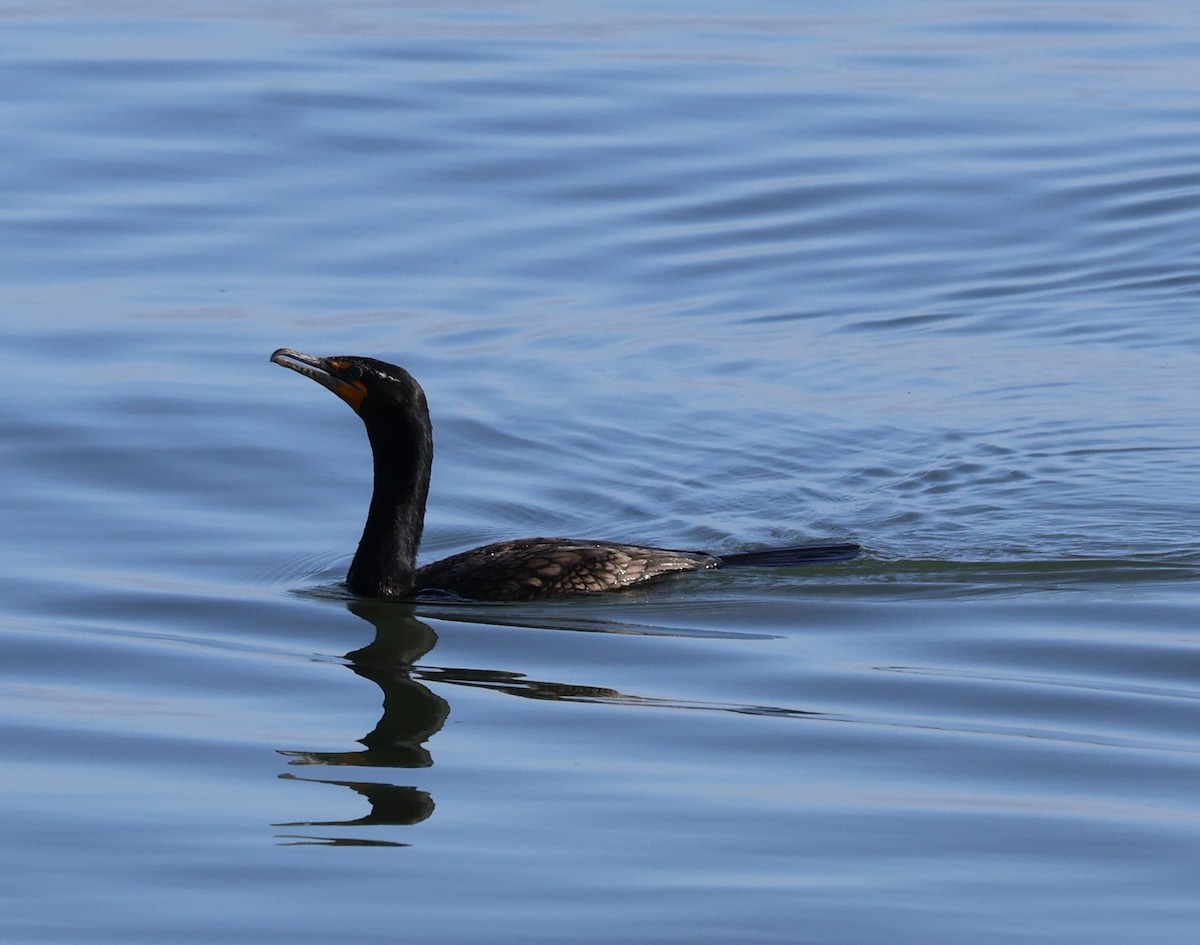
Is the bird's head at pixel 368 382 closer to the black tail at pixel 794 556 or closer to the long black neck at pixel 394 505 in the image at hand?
the long black neck at pixel 394 505

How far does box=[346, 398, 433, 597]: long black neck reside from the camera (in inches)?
399

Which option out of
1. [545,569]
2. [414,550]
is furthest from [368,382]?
[545,569]

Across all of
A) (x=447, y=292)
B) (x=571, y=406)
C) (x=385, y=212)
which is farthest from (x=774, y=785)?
(x=385, y=212)

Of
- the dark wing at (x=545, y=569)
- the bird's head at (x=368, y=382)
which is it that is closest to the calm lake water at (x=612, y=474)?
the dark wing at (x=545, y=569)

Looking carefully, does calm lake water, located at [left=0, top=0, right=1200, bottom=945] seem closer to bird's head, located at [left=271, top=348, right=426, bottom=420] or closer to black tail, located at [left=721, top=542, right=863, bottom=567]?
black tail, located at [left=721, top=542, right=863, bottom=567]

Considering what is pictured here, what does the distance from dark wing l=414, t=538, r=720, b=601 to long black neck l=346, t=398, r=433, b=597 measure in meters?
0.16

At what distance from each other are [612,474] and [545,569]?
3.01m

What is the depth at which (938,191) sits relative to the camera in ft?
65.3

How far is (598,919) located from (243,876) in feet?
3.50

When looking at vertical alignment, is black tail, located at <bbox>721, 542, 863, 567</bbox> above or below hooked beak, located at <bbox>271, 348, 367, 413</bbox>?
below

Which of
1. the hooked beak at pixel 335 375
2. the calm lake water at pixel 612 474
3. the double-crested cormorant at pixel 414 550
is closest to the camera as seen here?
the calm lake water at pixel 612 474

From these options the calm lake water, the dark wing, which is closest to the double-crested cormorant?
the dark wing

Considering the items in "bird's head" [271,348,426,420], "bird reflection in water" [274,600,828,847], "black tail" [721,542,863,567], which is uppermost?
"bird's head" [271,348,426,420]

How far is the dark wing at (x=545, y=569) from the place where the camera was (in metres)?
9.93
